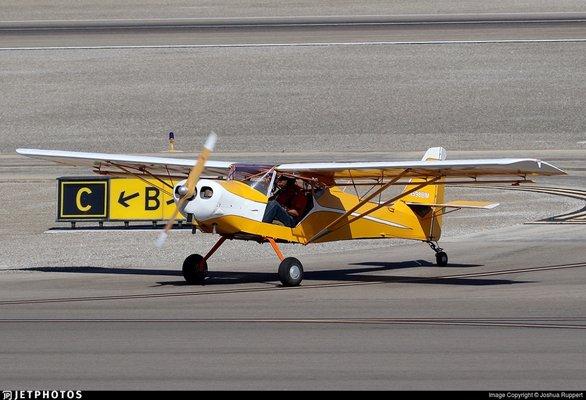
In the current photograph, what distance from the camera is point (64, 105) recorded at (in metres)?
53.4

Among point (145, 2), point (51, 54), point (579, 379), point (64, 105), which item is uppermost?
point (145, 2)

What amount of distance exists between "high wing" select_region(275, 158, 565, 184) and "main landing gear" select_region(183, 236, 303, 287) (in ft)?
5.14

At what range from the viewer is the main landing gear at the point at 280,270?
Result: 19.8m

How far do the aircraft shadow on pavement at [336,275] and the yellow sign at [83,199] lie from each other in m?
6.31

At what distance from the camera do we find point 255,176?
2045 centimetres

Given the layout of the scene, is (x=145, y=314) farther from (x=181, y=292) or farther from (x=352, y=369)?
(x=352, y=369)

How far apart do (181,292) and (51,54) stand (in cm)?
4436

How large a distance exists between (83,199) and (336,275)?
10.4 meters

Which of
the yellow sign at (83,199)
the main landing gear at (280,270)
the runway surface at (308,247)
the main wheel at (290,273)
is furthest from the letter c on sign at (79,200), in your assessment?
the main wheel at (290,273)

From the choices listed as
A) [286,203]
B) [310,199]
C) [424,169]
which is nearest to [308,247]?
[310,199]

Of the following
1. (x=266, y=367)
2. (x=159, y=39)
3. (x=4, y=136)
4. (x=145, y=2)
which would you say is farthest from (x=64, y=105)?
(x=266, y=367)

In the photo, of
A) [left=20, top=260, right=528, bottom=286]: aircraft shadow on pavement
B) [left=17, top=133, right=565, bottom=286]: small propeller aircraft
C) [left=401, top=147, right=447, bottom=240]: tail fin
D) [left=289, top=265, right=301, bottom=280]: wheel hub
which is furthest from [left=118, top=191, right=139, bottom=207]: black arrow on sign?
[left=289, top=265, right=301, bottom=280]: wheel hub

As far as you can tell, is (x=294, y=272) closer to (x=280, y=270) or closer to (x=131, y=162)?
(x=280, y=270)

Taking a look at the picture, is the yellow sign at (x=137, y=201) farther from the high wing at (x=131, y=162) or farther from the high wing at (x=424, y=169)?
the high wing at (x=424, y=169)
